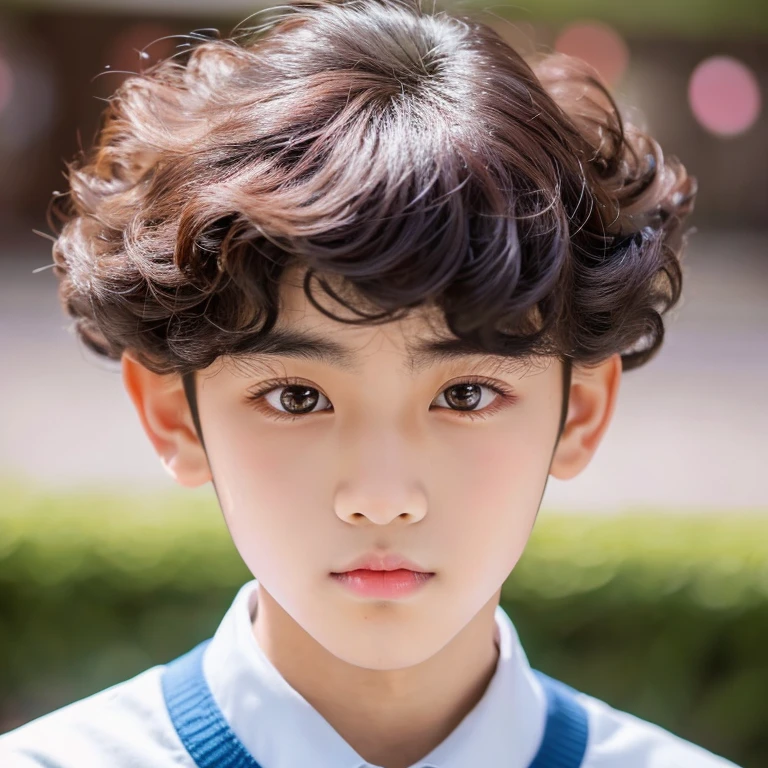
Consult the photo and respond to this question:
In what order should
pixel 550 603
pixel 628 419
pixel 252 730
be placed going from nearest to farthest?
pixel 252 730, pixel 550 603, pixel 628 419

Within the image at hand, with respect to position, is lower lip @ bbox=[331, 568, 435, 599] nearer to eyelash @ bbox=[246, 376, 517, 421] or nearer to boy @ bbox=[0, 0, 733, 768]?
boy @ bbox=[0, 0, 733, 768]

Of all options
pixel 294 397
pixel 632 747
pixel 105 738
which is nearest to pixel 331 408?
pixel 294 397

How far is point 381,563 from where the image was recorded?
1.50 metres

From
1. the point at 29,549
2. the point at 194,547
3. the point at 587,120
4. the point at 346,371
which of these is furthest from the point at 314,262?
the point at 29,549

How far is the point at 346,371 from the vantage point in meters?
1.49

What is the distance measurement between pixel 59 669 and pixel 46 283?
33.0 ft

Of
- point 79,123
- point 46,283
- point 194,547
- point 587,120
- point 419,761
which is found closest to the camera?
Answer: point 419,761

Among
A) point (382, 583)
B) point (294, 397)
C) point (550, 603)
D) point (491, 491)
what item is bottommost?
point (550, 603)

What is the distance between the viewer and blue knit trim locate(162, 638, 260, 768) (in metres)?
1.65

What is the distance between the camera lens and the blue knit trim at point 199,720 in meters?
1.65

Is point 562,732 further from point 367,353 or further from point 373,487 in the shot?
point 367,353

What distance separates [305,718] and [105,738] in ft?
1.06

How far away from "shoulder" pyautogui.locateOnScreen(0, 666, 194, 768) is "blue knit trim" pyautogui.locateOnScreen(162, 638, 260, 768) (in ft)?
0.05

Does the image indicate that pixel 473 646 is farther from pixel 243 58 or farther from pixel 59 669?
pixel 59 669
